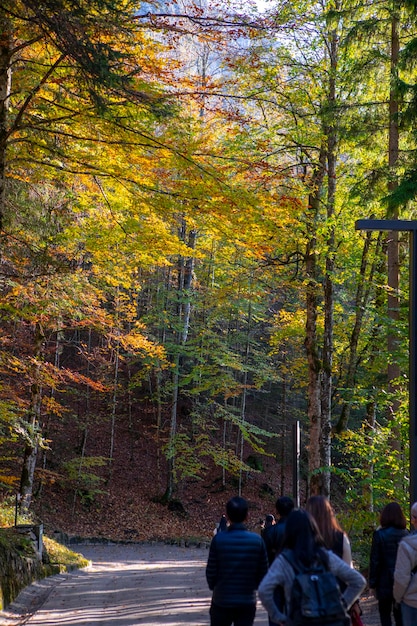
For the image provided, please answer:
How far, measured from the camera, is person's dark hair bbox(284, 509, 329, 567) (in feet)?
12.5

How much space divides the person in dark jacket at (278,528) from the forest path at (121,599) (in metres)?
2.34

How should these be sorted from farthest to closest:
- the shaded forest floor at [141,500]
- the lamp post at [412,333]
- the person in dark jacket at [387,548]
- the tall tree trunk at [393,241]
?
1. the shaded forest floor at [141,500]
2. the tall tree trunk at [393,241]
3. the lamp post at [412,333]
4. the person in dark jacket at [387,548]

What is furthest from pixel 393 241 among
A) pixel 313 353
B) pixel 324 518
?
pixel 324 518

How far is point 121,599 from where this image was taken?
1109 cm

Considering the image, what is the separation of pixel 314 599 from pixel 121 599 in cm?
829

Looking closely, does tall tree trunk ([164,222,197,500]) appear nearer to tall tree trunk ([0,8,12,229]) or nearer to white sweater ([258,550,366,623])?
tall tree trunk ([0,8,12,229])

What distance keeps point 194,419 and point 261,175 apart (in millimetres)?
17557

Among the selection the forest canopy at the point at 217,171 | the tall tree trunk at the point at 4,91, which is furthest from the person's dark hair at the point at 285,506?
the tall tree trunk at the point at 4,91

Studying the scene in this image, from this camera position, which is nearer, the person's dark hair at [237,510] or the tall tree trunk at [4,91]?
the person's dark hair at [237,510]

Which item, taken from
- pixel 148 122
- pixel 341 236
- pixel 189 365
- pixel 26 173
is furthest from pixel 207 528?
pixel 148 122

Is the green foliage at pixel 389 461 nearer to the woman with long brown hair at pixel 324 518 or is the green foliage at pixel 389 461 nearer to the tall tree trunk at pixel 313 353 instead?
the tall tree trunk at pixel 313 353

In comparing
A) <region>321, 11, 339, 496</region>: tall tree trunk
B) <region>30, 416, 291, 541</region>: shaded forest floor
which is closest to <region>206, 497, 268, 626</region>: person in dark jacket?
<region>321, 11, 339, 496</region>: tall tree trunk

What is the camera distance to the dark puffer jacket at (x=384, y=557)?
6.21m

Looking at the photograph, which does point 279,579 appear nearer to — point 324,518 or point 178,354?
point 324,518
